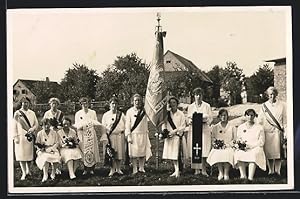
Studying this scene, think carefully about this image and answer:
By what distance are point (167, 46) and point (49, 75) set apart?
620 mm

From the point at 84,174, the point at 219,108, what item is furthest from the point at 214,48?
the point at 84,174

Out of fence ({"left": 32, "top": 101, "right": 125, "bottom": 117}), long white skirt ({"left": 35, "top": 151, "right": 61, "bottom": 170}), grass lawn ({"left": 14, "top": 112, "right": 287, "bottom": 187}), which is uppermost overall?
fence ({"left": 32, "top": 101, "right": 125, "bottom": 117})

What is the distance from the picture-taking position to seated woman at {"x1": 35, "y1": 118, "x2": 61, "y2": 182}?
248cm

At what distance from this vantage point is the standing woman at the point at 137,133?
2.48 meters

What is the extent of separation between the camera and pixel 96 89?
97.7 inches

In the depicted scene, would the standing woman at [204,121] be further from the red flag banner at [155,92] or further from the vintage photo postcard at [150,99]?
the red flag banner at [155,92]

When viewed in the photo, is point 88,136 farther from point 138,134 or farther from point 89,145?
point 138,134

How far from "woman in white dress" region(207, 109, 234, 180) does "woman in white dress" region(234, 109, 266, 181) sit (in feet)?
0.14

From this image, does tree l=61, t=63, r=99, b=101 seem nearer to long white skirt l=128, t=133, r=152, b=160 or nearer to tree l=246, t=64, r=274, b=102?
long white skirt l=128, t=133, r=152, b=160

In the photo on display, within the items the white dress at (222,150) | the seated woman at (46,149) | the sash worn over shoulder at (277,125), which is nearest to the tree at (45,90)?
the seated woman at (46,149)

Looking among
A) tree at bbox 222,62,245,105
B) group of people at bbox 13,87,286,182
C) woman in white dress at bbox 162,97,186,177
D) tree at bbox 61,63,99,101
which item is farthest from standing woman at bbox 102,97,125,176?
tree at bbox 222,62,245,105

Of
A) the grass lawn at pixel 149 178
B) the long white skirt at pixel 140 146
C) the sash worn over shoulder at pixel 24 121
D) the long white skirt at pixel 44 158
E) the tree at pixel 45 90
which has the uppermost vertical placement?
the tree at pixel 45 90

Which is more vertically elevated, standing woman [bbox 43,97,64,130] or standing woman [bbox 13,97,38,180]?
standing woman [bbox 43,97,64,130]

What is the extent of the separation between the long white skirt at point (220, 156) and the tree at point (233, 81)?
0.25 m
